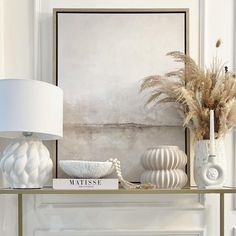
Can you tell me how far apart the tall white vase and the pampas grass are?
1.4 inches

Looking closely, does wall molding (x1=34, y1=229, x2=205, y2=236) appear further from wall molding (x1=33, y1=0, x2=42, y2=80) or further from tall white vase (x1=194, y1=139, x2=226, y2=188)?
wall molding (x1=33, y1=0, x2=42, y2=80)

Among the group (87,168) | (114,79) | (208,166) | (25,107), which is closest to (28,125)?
(25,107)

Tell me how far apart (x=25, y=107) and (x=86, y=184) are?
301 millimetres

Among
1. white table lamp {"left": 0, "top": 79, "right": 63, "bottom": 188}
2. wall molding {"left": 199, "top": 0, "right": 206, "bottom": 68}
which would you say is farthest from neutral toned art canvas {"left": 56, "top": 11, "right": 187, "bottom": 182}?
white table lamp {"left": 0, "top": 79, "right": 63, "bottom": 188}

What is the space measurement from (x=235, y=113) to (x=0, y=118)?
29.8 inches

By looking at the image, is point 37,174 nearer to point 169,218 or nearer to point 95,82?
point 95,82

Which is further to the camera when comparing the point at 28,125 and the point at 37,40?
the point at 37,40

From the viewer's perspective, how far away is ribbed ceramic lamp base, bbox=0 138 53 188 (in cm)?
143

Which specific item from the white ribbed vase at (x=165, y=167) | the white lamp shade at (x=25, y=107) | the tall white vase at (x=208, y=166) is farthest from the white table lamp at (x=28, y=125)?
the tall white vase at (x=208, y=166)

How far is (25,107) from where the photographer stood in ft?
4.53

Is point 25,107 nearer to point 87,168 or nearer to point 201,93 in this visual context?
point 87,168

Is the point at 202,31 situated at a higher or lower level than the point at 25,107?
higher

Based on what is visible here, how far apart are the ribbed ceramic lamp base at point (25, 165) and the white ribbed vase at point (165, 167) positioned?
325 mm

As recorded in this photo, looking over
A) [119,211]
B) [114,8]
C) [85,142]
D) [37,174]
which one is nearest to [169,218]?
[119,211]
